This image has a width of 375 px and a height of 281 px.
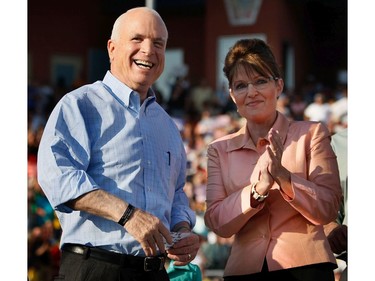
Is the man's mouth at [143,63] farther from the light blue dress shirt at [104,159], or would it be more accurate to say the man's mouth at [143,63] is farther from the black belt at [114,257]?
the black belt at [114,257]

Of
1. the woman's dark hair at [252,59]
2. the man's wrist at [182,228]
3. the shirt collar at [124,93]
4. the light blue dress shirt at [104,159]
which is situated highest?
the woman's dark hair at [252,59]

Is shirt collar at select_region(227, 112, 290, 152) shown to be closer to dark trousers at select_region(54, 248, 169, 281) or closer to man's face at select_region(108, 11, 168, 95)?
man's face at select_region(108, 11, 168, 95)

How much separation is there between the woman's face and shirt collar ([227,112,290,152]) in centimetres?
7

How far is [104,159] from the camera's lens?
3.50 m

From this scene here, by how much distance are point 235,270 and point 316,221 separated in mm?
414

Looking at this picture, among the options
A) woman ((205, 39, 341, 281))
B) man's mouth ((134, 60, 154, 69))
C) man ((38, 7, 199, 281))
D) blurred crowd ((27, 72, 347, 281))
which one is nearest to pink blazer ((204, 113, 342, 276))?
woman ((205, 39, 341, 281))

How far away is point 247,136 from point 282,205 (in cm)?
37

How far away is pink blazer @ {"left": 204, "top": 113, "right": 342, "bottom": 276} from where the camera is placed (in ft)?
12.6

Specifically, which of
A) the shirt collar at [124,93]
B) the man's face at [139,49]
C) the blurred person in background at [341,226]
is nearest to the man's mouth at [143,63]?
the man's face at [139,49]

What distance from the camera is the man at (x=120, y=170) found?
3336 mm

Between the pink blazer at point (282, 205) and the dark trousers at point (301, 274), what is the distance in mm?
24

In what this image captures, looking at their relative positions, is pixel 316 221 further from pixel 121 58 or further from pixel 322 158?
pixel 121 58

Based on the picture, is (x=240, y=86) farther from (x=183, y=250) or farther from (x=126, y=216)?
(x=126, y=216)
